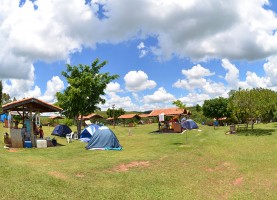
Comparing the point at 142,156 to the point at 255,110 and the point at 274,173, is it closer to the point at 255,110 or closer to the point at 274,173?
the point at 274,173

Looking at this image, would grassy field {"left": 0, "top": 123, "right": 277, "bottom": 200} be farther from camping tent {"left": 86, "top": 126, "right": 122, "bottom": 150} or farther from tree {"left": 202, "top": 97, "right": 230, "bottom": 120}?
tree {"left": 202, "top": 97, "right": 230, "bottom": 120}

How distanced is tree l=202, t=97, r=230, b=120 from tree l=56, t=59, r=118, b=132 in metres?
45.0

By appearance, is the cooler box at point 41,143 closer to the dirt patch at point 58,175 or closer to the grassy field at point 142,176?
the grassy field at point 142,176

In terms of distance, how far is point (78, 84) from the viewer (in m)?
38.9

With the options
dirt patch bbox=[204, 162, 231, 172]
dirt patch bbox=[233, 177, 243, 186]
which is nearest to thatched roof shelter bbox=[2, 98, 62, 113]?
dirt patch bbox=[204, 162, 231, 172]

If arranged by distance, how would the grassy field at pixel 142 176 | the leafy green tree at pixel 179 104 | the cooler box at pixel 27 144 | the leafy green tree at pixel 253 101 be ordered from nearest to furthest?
the grassy field at pixel 142 176
the cooler box at pixel 27 144
the leafy green tree at pixel 253 101
the leafy green tree at pixel 179 104

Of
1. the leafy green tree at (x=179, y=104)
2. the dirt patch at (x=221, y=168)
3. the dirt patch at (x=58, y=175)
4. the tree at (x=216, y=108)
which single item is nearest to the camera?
the dirt patch at (x=58, y=175)

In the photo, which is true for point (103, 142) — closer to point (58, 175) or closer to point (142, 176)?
point (142, 176)

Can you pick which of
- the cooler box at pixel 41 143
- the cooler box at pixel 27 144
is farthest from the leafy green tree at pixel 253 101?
the cooler box at pixel 27 144

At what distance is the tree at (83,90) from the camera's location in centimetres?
3878

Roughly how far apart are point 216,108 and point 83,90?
4961cm

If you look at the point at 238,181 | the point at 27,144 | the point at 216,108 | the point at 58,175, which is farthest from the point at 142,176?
the point at 216,108

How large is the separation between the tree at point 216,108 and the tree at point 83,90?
45008mm

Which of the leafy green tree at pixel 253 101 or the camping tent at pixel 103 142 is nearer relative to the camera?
the camping tent at pixel 103 142
